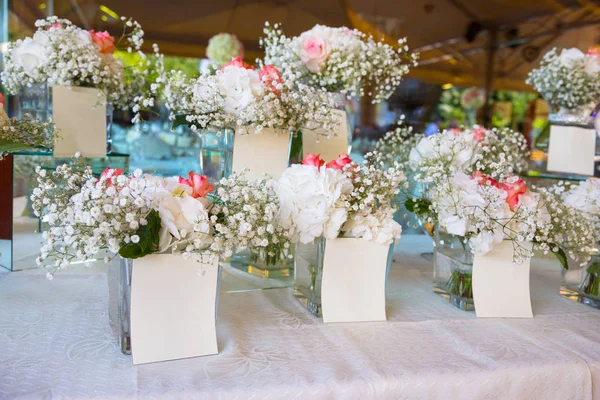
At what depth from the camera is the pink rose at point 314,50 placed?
142 cm

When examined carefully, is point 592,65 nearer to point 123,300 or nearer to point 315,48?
point 315,48

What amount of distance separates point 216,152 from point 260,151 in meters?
0.13

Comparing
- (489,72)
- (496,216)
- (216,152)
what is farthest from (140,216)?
(489,72)

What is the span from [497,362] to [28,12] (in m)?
3.68

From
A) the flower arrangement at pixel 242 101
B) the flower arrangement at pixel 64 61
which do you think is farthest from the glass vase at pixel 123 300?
the flower arrangement at pixel 64 61

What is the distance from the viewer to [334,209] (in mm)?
969

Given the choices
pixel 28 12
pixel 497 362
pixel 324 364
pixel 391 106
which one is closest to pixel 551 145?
pixel 497 362

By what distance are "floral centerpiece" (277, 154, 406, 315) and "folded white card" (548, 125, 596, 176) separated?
823 millimetres

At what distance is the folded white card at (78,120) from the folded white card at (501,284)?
95 cm

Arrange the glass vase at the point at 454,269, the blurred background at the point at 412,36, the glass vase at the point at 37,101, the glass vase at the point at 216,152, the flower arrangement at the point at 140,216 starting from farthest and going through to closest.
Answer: the blurred background at the point at 412,36 → the glass vase at the point at 37,101 → the glass vase at the point at 216,152 → the glass vase at the point at 454,269 → the flower arrangement at the point at 140,216

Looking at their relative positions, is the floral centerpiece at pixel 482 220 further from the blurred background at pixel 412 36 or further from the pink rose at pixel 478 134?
the blurred background at pixel 412 36

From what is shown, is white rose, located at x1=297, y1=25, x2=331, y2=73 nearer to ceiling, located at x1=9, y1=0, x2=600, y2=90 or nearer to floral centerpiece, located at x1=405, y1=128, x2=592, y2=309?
floral centerpiece, located at x1=405, y1=128, x2=592, y2=309

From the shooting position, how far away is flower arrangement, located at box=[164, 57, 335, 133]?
1135 mm

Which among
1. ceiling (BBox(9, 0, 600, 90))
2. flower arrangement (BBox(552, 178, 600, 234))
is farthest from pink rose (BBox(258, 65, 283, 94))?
ceiling (BBox(9, 0, 600, 90))
